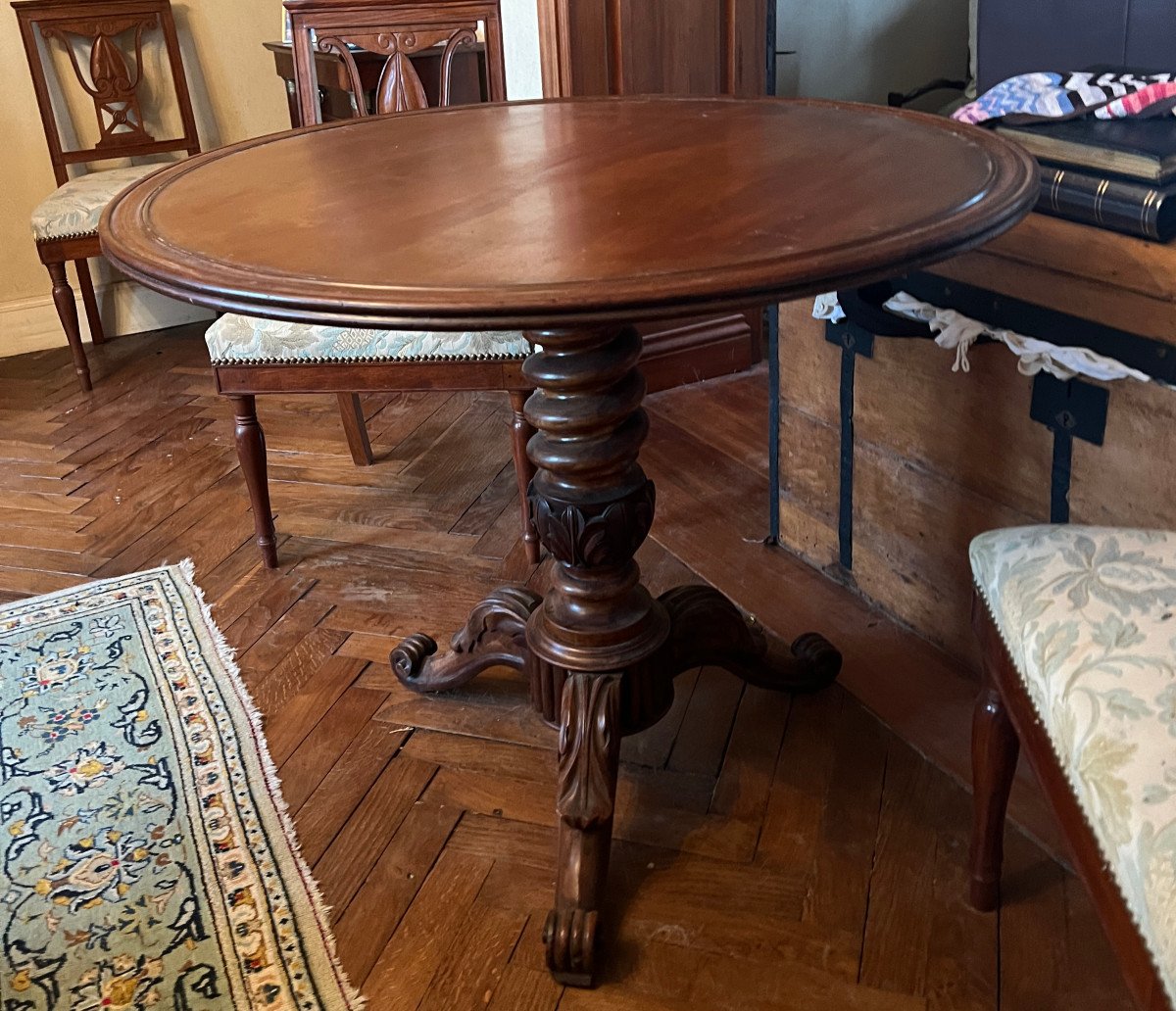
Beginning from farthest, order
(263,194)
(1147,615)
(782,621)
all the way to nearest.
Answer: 1. (782,621)
2. (263,194)
3. (1147,615)

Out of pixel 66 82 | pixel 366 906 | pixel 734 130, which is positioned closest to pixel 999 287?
pixel 734 130

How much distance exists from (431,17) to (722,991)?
61.8 inches

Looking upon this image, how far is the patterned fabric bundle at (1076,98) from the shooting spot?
51.6 inches

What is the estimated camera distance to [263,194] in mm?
1119

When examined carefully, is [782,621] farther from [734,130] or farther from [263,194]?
[263,194]

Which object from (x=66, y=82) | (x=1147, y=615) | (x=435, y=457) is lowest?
(x=435, y=457)

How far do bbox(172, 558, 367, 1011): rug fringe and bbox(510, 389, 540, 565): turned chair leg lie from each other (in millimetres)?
494

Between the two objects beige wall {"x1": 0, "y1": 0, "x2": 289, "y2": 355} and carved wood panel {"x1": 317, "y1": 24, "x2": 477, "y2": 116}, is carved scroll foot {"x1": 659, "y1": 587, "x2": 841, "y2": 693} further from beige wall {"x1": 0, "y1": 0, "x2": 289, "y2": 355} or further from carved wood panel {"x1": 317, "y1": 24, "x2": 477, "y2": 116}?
beige wall {"x1": 0, "y1": 0, "x2": 289, "y2": 355}

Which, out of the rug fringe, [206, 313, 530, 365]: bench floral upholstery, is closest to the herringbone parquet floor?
the rug fringe

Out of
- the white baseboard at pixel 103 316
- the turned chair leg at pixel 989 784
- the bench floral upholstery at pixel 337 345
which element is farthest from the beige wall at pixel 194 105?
the turned chair leg at pixel 989 784

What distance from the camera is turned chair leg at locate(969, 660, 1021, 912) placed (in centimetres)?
107

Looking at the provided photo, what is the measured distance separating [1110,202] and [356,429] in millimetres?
1460

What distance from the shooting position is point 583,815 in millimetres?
1224

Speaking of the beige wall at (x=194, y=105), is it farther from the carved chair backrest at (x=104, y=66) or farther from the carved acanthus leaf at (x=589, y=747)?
the carved acanthus leaf at (x=589, y=747)
